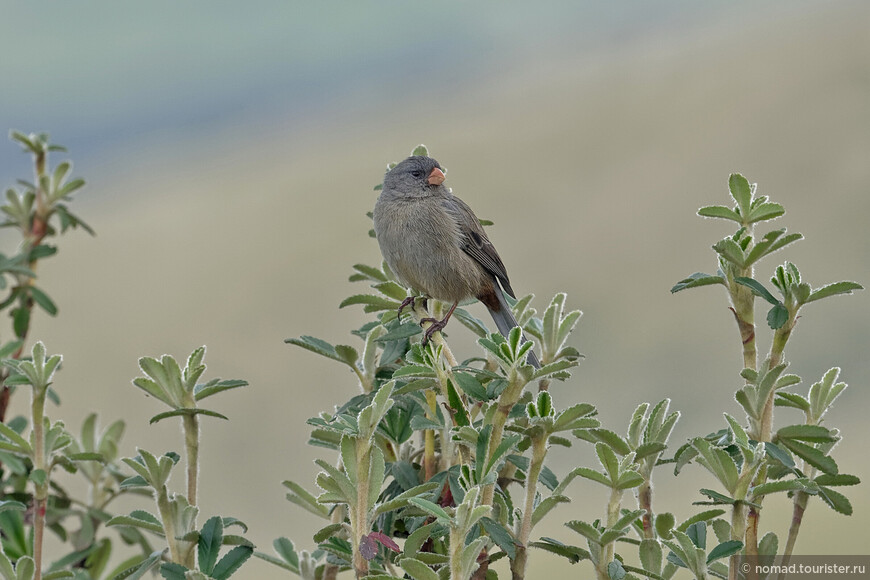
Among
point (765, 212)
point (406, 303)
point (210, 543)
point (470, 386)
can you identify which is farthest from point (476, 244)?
point (210, 543)

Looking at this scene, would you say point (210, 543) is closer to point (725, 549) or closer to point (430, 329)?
point (430, 329)

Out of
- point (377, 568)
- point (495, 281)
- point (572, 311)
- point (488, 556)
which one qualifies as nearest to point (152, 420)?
point (377, 568)

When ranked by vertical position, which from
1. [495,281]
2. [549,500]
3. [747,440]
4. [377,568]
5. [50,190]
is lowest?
[377,568]

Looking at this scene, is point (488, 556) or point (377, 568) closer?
point (377, 568)

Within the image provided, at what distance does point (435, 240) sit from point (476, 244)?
168mm

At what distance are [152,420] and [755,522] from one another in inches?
40.8

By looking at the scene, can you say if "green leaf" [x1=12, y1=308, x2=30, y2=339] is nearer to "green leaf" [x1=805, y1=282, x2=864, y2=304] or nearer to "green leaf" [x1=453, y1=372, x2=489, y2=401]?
"green leaf" [x1=453, y1=372, x2=489, y2=401]

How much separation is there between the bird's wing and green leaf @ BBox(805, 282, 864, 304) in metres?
1.75

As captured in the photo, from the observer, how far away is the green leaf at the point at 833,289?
5.01ft

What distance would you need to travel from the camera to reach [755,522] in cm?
153

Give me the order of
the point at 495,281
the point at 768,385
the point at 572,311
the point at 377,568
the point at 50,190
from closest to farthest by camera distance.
A: 1. the point at 377,568
2. the point at 768,385
3. the point at 572,311
4. the point at 50,190
5. the point at 495,281

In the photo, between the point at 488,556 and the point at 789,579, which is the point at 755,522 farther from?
the point at 488,556

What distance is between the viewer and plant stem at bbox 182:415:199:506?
1.69 metres

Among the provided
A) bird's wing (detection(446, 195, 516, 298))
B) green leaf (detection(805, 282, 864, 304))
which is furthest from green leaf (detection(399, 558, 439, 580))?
bird's wing (detection(446, 195, 516, 298))
